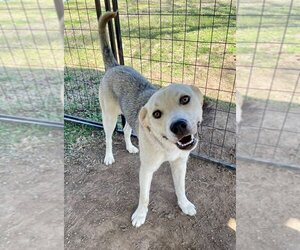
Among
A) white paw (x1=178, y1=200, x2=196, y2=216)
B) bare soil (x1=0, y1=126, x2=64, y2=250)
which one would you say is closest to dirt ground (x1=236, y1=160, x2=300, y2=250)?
white paw (x1=178, y1=200, x2=196, y2=216)

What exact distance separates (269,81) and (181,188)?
101cm

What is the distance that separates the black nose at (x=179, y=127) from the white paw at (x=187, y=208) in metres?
0.83

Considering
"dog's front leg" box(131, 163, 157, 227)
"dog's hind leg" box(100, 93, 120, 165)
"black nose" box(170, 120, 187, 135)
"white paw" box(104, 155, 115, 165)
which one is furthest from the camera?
"white paw" box(104, 155, 115, 165)

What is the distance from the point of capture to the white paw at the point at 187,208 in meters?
1.83

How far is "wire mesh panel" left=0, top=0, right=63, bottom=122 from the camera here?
1.83 metres

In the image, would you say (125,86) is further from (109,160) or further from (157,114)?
(109,160)

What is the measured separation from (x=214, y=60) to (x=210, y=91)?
53cm

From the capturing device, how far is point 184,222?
5.88ft

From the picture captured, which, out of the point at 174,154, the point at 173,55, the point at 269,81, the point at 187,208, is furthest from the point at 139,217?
the point at 173,55

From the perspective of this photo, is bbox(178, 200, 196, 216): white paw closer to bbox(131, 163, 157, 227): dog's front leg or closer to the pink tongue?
bbox(131, 163, 157, 227): dog's front leg

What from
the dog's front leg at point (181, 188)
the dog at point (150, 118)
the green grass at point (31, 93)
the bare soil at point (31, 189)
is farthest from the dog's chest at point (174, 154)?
the green grass at point (31, 93)

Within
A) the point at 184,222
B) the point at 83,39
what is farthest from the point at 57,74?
the point at 184,222

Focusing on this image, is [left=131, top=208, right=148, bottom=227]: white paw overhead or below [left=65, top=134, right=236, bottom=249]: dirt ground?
overhead

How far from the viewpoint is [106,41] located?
197 cm
